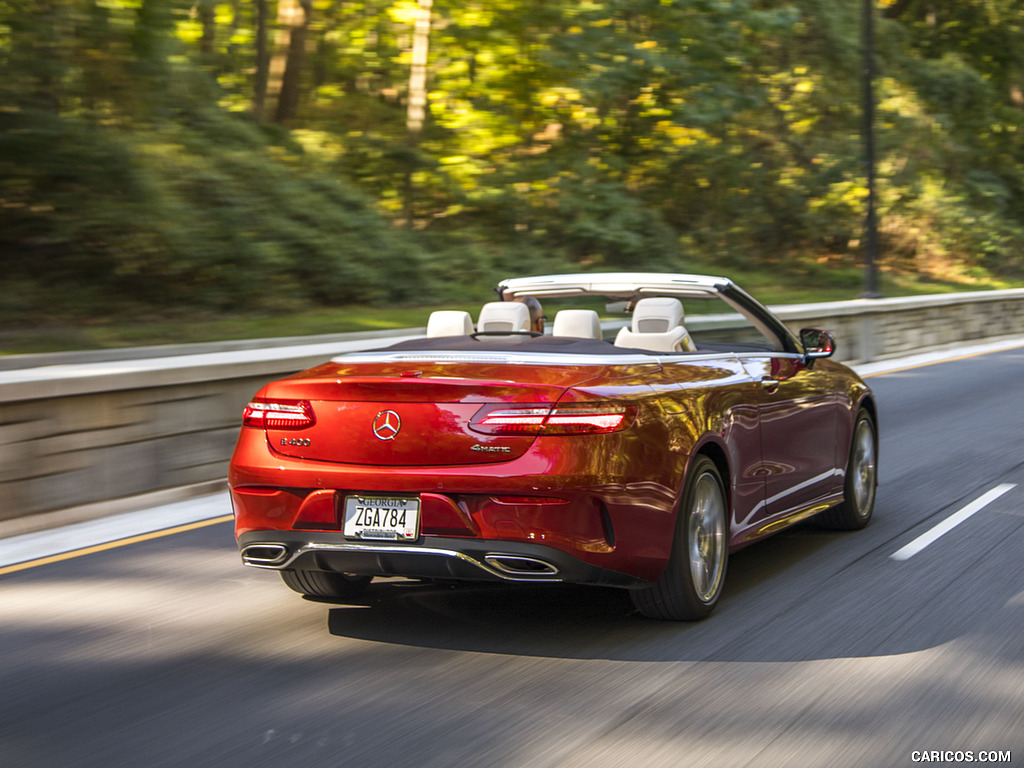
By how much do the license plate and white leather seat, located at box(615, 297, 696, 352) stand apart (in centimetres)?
161

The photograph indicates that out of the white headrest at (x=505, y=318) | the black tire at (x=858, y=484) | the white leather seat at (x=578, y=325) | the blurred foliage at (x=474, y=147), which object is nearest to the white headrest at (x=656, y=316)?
the white leather seat at (x=578, y=325)

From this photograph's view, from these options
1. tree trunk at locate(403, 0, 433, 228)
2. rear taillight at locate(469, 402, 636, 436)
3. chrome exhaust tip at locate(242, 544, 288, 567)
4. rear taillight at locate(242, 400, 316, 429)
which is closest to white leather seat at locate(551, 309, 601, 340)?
rear taillight at locate(469, 402, 636, 436)

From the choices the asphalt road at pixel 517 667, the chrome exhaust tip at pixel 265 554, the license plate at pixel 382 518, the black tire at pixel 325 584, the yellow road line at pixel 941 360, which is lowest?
the asphalt road at pixel 517 667

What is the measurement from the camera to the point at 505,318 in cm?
640

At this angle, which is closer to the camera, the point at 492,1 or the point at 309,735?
the point at 309,735

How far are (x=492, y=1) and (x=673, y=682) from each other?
87.2 feet

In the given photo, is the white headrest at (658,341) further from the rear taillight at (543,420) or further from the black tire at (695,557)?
the rear taillight at (543,420)

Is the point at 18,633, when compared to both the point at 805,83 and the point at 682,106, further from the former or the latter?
the point at 805,83

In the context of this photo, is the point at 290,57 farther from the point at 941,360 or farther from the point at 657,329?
the point at 657,329

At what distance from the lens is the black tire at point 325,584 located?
5996mm

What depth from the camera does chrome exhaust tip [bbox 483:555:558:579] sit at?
4.91 meters

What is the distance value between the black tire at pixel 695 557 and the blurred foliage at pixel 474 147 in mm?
15936

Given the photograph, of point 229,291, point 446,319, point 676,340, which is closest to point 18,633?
point 446,319

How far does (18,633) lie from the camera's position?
558 centimetres
